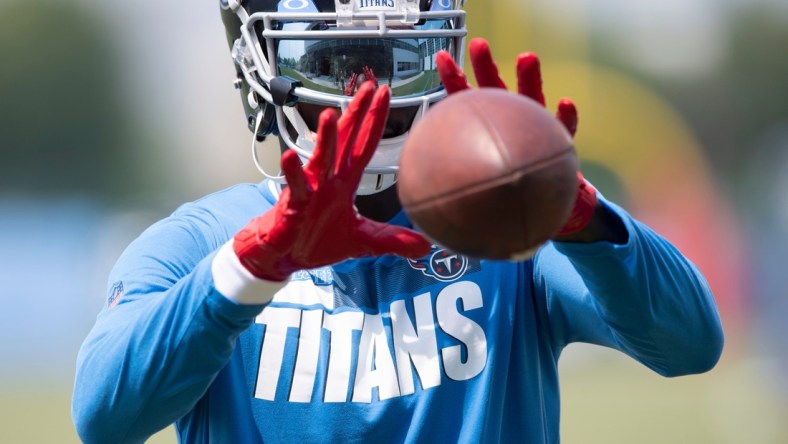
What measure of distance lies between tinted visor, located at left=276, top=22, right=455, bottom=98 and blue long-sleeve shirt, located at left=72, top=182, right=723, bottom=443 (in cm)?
29

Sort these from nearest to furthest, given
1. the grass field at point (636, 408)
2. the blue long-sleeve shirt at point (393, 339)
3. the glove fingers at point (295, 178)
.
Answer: the glove fingers at point (295, 178), the blue long-sleeve shirt at point (393, 339), the grass field at point (636, 408)

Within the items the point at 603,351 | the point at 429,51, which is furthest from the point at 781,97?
the point at 429,51

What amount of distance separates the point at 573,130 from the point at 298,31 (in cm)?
71

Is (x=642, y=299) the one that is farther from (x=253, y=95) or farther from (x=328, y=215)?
(x=253, y=95)

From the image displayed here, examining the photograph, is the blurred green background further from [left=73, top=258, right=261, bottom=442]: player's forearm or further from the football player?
[left=73, top=258, right=261, bottom=442]: player's forearm

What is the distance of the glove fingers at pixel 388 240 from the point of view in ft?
4.89

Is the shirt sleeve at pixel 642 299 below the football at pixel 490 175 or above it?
below

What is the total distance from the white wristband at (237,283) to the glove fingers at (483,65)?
43 centimetres

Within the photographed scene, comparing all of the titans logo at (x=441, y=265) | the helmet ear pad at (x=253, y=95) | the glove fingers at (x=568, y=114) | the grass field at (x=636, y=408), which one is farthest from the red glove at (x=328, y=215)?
the grass field at (x=636, y=408)

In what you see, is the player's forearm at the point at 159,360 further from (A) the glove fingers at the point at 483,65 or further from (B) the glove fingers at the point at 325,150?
(A) the glove fingers at the point at 483,65

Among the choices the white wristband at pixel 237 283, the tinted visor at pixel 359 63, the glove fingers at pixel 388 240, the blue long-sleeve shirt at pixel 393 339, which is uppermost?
the tinted visor at pixel 359 63

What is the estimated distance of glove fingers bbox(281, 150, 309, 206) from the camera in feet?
4.53

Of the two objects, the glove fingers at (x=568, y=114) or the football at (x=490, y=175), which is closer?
the football at (x=490, y=175)

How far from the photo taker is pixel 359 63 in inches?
78.2
